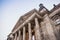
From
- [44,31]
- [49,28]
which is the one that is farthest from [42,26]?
[49,28]

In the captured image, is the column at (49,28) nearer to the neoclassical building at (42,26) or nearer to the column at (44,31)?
the neoclassical building at (42,26)

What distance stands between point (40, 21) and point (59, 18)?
286 cm

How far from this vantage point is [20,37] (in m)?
17.2

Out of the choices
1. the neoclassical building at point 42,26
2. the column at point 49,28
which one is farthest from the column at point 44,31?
the column at point 49,28

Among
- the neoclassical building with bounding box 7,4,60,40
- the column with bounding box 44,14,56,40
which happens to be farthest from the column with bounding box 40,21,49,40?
the column with bounding box 44,14,56,40

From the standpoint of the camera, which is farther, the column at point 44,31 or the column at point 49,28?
the column at point 44,31

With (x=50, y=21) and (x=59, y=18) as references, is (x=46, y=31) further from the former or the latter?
(x=59, y=18)

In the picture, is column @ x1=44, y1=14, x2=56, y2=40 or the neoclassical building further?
the neoclassical building

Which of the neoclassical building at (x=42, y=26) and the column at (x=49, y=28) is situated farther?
the neoclassical building at (x=42, y=26)

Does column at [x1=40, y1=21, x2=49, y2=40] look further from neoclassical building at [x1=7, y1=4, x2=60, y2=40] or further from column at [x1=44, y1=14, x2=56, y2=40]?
column at [x1=44, y1=14, x2=56, y2=40]

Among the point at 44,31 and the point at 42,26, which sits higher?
the point at 42,26

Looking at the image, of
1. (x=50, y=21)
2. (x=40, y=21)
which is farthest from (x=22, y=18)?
(x=50, y=21)

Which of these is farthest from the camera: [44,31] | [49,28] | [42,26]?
[42,26]

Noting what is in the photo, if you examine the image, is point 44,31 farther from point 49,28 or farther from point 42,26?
point 42,26
